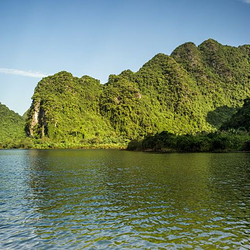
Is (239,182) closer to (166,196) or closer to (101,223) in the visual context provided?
(166,196)

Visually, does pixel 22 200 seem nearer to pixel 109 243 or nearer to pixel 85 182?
pixel 85 182

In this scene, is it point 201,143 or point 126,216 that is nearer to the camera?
point 126,216

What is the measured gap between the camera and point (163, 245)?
11.1m

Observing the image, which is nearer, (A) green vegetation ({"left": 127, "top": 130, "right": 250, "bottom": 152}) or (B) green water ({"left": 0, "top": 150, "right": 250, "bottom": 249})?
(B) green water ({"left": 0, "top": 150, "right": 250, "bottom": 249})

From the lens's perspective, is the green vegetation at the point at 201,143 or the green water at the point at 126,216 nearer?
the green water at the point at 126,216

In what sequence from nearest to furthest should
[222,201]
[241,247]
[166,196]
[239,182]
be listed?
[241,247], [222,201], [166,196], [239,182]

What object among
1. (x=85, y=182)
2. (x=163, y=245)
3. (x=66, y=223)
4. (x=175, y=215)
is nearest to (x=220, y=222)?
(x=175, y=215)

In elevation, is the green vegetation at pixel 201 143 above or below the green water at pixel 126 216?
above

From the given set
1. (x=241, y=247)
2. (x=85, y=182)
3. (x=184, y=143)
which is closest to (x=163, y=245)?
(x=241, y=247)

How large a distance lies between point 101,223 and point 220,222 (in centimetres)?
608

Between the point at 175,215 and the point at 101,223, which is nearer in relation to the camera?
the point at 101,223

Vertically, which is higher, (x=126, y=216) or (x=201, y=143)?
(x=201, y=143)

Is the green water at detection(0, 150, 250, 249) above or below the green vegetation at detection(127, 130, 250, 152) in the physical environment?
below

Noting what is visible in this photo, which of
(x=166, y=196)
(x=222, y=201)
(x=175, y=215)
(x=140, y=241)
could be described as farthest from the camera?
(x=166, y=196)
